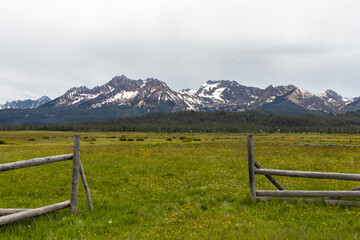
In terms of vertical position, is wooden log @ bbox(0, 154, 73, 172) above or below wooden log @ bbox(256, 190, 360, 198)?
above

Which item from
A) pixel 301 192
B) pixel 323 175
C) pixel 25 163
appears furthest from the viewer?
pixel 301 192

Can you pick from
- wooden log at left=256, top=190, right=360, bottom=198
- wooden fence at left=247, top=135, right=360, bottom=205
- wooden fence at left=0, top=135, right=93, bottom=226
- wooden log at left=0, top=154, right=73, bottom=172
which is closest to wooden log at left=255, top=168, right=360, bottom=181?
wooden fence at left=247, top=135, right=360, bottom=205

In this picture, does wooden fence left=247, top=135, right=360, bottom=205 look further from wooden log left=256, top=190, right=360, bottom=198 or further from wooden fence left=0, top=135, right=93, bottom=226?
wooden fence left=0, top=135, right=93, bottom=226

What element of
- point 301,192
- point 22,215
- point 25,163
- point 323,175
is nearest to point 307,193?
point 301,192

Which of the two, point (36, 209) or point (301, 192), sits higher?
point (36, 209)

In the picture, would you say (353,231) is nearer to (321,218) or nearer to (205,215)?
(321,218)

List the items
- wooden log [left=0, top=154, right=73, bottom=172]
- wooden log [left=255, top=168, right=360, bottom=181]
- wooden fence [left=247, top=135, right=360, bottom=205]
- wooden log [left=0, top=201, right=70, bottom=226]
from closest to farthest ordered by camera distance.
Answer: wooden log [left=0, top=201, right=70, bottom=226], wooden log [left=0, top=154, right=73, bottom=172], wooden log [left=255, top=168, right=360, bottom=181], wooden fence [left=247, top=135, right=360, bottom=205]

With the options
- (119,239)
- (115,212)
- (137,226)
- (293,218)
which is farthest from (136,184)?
(293,218)

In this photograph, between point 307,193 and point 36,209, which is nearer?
point 36,209

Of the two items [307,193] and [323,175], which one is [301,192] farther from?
[323,175]

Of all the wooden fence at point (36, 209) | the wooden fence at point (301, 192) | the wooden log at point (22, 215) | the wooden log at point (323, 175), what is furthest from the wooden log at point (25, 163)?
the wooden log at point (323, 175)

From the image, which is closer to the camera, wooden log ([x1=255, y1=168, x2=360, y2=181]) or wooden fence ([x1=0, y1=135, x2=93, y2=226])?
wooden fence ([x1=0, y1=135, x2=93, y2=226])

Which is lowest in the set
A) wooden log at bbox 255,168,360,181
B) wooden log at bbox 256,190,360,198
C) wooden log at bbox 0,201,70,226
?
wooden log at bbox 256,190,360,198

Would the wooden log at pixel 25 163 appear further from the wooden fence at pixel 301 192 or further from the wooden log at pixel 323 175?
the wooden log at pixel 323 175
